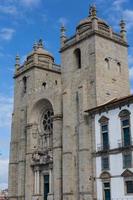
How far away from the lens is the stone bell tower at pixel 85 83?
3803 cm

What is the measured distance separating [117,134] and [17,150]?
19.3 m

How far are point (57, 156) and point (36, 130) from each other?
7.27m

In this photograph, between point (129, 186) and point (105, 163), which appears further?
point (105, 163)

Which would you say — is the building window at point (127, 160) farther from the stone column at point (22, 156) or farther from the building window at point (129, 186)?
the stone column at point (22, 156)

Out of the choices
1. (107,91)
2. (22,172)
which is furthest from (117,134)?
(22,172)

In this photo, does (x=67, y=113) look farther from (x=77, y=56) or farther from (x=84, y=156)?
(x=77, y=56)

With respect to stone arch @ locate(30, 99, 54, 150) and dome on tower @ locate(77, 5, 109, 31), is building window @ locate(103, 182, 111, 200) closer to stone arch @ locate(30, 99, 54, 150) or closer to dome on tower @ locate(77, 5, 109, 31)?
stone arch @ locate(30, 99, 54, 150)

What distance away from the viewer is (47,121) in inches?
1858

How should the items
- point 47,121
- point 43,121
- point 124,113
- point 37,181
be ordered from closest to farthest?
point 124,113, point 37,181, point 47,121, point 43,121

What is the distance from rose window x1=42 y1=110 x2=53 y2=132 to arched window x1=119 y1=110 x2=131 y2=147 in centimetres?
1316

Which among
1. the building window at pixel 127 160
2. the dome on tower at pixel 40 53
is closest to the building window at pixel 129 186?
the building window at pixel 127 160

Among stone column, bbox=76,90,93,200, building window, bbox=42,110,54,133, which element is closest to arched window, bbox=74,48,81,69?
stone column, bbox=76,90,93,200

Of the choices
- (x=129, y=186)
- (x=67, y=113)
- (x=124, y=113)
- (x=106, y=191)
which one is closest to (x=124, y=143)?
(x=124, y=113)

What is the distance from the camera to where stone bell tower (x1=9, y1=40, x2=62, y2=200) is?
42.6m
